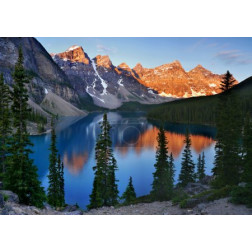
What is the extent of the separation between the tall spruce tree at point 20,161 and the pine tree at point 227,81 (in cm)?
1028

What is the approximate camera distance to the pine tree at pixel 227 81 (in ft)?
35.5

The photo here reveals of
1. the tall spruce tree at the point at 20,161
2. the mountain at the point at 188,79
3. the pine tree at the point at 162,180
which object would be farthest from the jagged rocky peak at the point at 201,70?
the tall spruce tree at the point at 20,161

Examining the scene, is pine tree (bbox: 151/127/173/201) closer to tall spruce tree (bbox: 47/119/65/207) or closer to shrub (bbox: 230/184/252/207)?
shrub (bbox: 230/184/252/207)

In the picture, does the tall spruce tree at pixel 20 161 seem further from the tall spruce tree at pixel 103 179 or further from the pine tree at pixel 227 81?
the pine tree at pixel 227 81

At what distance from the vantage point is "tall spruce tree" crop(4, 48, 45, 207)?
8828mm

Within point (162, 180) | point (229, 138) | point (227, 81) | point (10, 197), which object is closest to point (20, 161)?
point (10, 197)

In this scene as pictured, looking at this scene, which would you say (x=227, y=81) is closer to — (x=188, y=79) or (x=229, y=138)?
(x=229, y=138)

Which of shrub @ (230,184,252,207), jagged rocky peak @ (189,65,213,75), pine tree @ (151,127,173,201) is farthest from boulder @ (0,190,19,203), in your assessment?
jagged rocky peak @ (189,65,213,75)

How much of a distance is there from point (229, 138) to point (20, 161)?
11.7 meters

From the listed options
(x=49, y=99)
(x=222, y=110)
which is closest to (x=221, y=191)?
(x=222, y=110)

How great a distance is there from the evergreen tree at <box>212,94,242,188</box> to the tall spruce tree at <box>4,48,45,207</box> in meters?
10.0

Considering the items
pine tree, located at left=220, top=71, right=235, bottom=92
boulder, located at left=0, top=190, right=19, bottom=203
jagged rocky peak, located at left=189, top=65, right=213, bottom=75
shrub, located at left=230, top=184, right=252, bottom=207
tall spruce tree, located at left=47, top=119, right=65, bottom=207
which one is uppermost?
jagged rocky peak, located at left=189, top=65, right=213, bottom=75

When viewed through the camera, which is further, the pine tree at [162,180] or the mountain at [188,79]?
the mountain at [188,79]

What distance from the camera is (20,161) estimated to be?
9.03 meters
